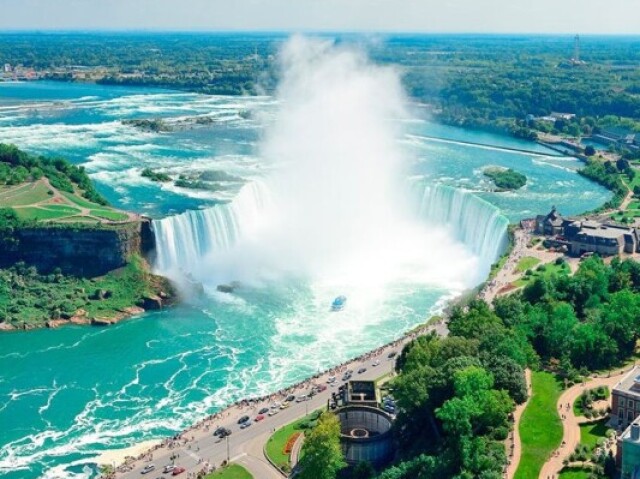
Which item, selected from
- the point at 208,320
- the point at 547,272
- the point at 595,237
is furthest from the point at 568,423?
the point at 595,237

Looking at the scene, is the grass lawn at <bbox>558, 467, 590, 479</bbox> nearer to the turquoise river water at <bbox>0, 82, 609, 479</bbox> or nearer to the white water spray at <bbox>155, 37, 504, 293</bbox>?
the turquoise river water at <bbox>0, 82, 609, 479</bbox>

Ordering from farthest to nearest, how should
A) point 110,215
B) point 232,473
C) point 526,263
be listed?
point 110,215, point 526,263, point 232,473

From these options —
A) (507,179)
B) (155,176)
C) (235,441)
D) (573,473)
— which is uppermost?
(573,473)

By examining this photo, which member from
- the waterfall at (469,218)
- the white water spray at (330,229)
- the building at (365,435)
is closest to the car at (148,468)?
the building at (365,435)

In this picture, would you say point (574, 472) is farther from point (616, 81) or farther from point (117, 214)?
point (616, 81)

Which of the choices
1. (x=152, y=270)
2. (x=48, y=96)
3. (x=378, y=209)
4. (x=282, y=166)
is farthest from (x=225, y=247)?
(x=48, y=96)

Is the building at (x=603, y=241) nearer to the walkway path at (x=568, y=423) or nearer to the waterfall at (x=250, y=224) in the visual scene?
the waterfall at (x=250, y=224)

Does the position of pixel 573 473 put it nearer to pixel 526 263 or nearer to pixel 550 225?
pixel 526 263
